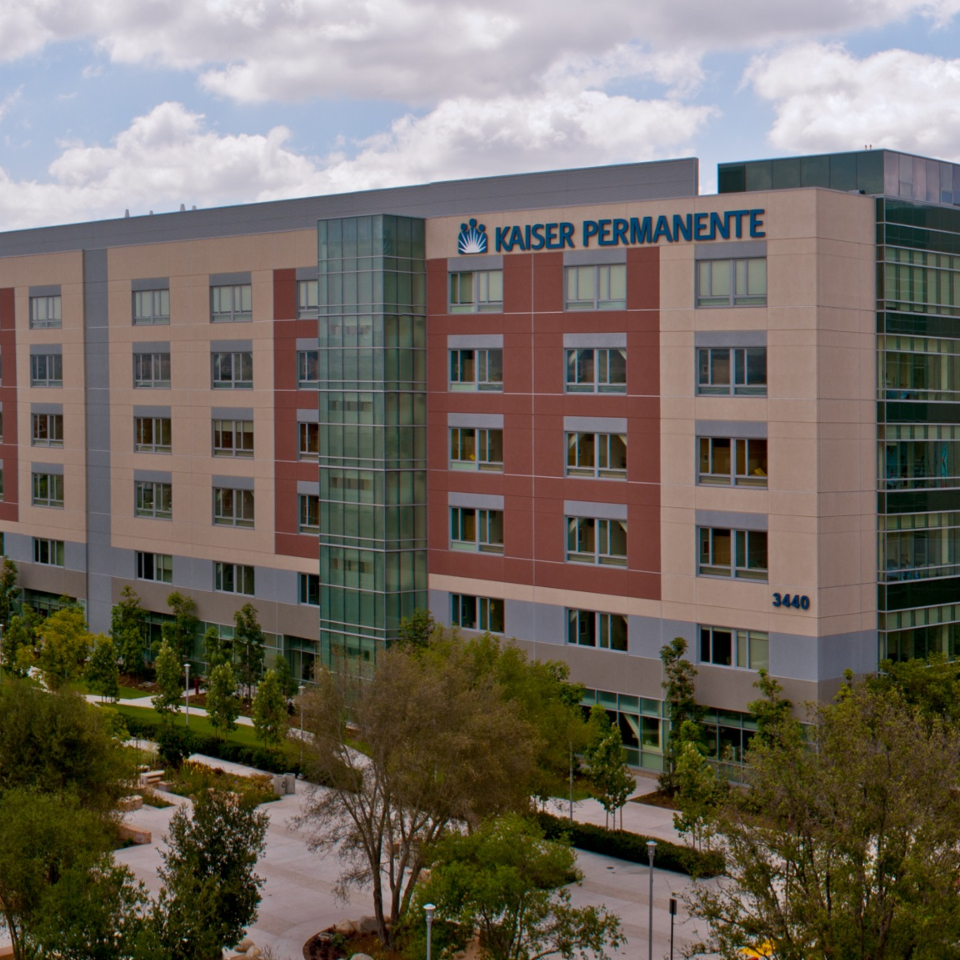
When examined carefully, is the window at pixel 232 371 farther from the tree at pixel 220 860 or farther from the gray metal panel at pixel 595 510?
the tree at pixel 220 860

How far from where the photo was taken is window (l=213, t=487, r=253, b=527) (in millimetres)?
65312

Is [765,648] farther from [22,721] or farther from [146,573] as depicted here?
[146,573]

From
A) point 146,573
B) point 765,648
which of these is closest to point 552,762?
point 765,648

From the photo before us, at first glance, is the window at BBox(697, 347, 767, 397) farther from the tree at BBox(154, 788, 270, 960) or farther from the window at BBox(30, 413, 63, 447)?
the window at BBox(30, 413, 63, 447)

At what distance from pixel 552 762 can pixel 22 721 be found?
48.4ft

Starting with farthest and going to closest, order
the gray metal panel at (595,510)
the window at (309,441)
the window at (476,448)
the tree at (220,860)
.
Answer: the window at (309,441) → the window at (476,448) → the gray metal panel at (595,510) → the tree at (220,860)

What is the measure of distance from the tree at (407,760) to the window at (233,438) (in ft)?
98.5

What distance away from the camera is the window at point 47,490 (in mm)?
75812

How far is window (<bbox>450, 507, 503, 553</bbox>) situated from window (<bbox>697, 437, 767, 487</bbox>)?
9.68 meters

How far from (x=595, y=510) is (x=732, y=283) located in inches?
394

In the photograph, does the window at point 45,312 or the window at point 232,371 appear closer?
the window at point 232,371

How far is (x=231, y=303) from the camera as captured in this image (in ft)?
214

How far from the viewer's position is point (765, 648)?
4781 cm

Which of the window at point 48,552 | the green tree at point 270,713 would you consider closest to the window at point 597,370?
the green tree at point 270,713
